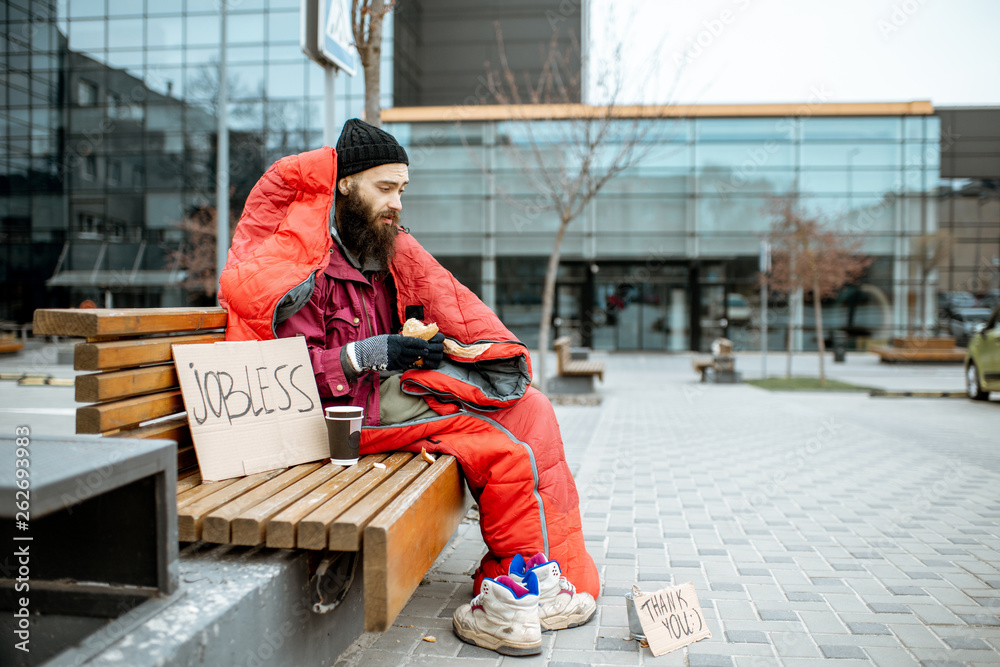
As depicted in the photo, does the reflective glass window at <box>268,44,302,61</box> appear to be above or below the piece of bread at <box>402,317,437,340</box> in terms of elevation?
above

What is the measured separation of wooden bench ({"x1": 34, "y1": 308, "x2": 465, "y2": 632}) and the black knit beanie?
0.88 meters

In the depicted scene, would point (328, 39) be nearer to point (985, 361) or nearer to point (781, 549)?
point (781, 549)

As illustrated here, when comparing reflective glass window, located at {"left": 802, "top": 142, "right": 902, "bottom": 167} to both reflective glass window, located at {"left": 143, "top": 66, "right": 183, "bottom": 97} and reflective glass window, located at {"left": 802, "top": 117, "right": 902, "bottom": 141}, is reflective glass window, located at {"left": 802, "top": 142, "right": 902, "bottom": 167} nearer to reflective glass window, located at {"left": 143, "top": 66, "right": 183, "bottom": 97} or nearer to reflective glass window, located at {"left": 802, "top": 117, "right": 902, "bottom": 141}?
reflective glass window, located at {"left": 802, "top": 117, "right": 902, "bottom": 141}

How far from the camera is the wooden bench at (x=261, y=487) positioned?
71.6 inches

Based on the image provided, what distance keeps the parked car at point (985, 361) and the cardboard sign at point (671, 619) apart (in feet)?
34.0

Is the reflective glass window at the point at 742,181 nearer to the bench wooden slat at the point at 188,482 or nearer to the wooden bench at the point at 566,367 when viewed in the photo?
the wooden bench at the point at 566,367

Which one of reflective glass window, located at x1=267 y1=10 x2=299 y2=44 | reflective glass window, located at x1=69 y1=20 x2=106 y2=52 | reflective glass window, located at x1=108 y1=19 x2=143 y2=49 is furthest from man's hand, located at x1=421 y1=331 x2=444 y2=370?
reflective glass window, located at x1=69 y1=20 x2=106 y2=52

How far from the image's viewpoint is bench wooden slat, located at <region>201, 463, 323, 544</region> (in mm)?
1857

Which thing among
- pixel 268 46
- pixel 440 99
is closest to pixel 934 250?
pixel 440 99

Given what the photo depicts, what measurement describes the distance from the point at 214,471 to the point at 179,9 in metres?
29.5

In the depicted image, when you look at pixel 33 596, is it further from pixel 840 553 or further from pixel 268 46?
pixel 268 46

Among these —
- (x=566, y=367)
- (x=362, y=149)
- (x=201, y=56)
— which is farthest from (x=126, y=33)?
(x=362, y=149)

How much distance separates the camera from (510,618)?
Result: 2.49 metres

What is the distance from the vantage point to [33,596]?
5.48 ft
